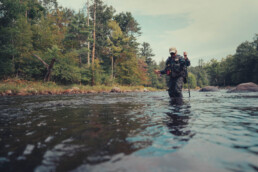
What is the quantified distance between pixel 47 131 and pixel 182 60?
6.66m

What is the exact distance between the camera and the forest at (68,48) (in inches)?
749

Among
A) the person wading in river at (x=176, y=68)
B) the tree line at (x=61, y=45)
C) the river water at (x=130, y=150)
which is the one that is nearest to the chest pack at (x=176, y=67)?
the person wading in river at (x=176, y=68)

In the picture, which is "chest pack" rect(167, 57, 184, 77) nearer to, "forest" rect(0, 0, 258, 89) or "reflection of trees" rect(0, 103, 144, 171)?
"reflection of trees" rect(0, 103, 144, 171)

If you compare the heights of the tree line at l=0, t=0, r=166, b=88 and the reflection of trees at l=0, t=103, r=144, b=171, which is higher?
Answer: the tree line at l=0, t=0, r=166, b=88

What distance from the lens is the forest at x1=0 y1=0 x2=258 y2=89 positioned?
62.4ft

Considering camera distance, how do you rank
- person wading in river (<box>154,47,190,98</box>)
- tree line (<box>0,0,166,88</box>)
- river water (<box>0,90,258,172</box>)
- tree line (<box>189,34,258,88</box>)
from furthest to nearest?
tree line (<box>189,34,258,88</box>) < tree line (<box>0,0,166,88</box>) < person wading in river (<box>154,47,190,98</box>) < river water (<box>0,90,258,172</box>)

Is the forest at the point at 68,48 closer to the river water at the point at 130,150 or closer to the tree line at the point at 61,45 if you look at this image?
the tree line at the point at 61,45

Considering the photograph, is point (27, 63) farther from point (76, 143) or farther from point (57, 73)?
point (76, 143)

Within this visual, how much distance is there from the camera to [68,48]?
2736cm

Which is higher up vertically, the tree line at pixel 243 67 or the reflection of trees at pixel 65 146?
the tree line at pixel 243 67

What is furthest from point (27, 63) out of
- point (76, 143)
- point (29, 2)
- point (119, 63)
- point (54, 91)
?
point (76, 143)

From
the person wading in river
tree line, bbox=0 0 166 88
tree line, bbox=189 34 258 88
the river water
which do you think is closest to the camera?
the river water

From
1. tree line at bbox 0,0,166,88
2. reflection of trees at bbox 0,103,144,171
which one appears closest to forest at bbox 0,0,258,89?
tree line at bbox 0,0,166,88

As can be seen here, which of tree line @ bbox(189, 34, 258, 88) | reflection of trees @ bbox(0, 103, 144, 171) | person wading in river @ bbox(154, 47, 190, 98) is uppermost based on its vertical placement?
tree line @ bbox(189, 34, 258, 88)
